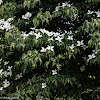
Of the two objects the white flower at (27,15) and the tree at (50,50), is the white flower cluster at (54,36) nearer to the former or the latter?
the tree at (50,50)

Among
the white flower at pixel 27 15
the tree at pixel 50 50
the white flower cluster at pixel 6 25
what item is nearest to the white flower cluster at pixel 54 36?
the tree at pixel 50 50

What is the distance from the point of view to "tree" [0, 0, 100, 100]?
113 inches

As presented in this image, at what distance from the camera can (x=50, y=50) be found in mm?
2822

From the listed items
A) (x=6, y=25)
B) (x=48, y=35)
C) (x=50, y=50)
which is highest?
(x=6, y=25)

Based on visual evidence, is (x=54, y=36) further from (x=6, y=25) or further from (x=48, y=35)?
(x=6, y=25)

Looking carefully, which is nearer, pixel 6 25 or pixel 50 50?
pixel 50 50

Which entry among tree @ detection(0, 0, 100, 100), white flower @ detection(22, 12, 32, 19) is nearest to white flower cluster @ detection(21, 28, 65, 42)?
tree @ detection(0, 0, 100, 100)

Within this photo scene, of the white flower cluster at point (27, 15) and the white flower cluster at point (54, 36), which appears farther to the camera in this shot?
the white flower cluster at point (27, 15)

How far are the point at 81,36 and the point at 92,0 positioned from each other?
0.57 metres

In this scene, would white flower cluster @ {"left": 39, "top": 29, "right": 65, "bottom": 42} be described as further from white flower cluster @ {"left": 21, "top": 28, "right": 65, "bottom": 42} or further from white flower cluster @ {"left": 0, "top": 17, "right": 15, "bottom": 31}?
white flower cluster @ {"left": 0, "top": 17, "right": 15, "bottom": 31}

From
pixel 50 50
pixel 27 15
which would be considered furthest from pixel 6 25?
pixel 50 50

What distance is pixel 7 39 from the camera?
2.90 m

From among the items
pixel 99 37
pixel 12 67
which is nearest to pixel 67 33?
pixel 99 37

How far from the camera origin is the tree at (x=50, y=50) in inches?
113
